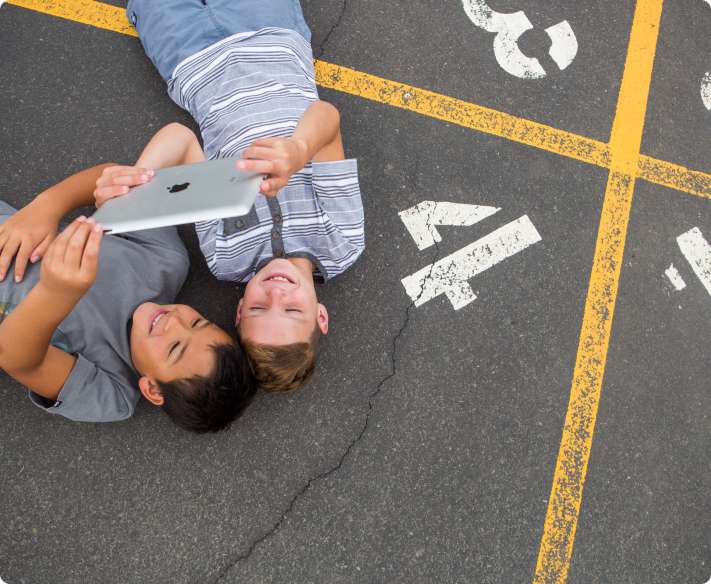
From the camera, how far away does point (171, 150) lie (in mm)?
2359

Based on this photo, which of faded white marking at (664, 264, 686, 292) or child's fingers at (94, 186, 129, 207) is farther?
faded white marking at (664, 264, 686, 292)

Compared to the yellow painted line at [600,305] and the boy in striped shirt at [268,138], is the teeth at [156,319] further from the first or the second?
the yellow painted line at [600,305]

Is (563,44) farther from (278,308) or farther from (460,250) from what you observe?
(278,308)

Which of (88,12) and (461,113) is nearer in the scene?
(88,12)

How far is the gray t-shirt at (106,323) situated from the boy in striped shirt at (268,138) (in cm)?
29

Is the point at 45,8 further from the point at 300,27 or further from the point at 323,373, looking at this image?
the point at 323,373

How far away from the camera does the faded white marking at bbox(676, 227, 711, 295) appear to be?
295 cm

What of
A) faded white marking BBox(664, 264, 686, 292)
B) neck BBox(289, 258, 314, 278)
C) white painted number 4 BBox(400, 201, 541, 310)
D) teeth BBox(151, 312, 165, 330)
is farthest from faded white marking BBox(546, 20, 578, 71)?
teeth BBox(151, 312, 165, 330)

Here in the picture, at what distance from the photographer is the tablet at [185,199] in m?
1.50

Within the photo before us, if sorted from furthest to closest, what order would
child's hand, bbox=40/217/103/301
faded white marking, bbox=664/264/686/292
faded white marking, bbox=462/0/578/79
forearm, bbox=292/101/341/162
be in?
1. faded white marking, bbox=462/0/578/79
2. faded white marking, bbox=664/264/686/292
3. forearm, bbox=292/101/341/162
4. child's hand, bbox=40/217/103/301

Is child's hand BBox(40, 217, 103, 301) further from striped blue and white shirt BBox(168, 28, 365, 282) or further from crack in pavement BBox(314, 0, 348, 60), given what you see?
crack in pavement BBox(314, 0, 348, 60)

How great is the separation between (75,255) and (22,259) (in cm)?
60

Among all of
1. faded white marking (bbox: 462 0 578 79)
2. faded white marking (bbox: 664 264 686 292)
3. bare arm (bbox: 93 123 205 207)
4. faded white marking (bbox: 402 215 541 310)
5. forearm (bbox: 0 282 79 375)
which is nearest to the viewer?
forearm (bbox: 0 282 79 375)

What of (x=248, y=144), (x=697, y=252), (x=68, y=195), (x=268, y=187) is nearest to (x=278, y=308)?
(x=268, y=187)
